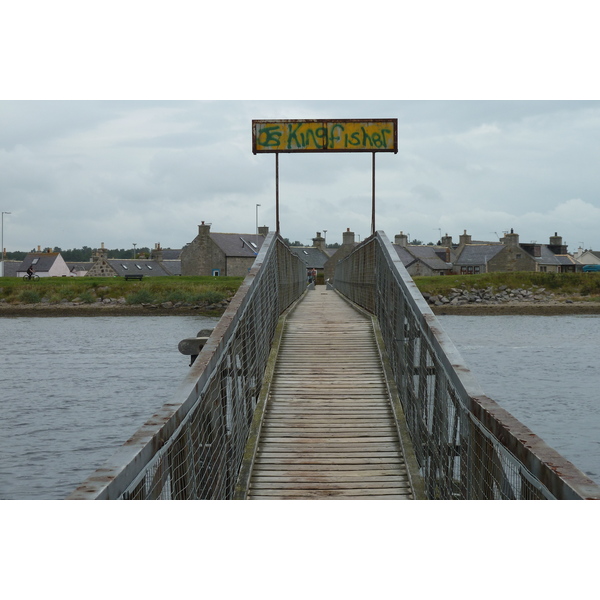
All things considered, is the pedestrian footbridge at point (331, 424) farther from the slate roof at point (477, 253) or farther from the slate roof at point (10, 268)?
the slate roof at point (10, 268)

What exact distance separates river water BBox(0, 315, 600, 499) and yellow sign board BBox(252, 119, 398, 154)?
643cm

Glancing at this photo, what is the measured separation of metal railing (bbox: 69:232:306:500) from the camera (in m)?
3.46

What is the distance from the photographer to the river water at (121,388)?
48.8 ft

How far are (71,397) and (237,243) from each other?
186 feet

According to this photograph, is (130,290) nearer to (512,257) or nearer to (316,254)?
(316,254)

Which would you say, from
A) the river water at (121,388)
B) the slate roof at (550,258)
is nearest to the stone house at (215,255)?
the slate roof at (550,258)

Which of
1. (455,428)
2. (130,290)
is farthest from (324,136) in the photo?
(130,290)

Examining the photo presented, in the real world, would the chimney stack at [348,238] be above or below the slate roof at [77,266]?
above

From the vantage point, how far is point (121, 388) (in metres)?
22.9

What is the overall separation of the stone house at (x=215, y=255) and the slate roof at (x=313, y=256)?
348 inches

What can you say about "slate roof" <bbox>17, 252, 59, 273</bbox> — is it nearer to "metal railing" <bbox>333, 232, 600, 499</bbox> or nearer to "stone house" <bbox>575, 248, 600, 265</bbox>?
"stone house" <bbox>575, 248, 600, 265</bbox>

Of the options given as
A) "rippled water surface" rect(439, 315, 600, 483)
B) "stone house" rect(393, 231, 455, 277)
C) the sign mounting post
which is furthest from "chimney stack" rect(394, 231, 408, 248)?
the sign mounting post

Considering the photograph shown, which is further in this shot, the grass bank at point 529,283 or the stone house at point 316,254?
the stone house at point 316,254

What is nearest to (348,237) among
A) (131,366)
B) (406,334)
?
(131,366)
